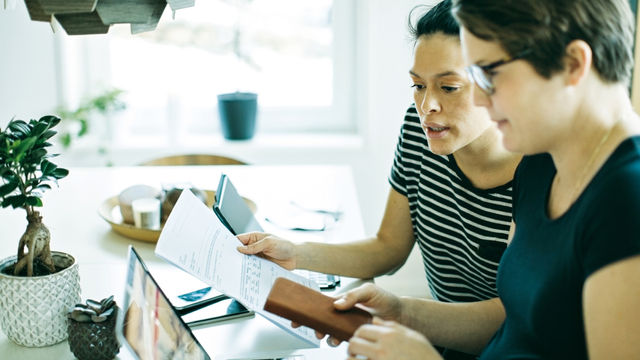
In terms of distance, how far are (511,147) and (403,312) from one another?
421 mm

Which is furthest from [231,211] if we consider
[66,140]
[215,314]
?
[66,140]

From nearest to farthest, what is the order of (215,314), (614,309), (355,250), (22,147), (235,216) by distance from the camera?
(614,309)
(22,147)
(215,314)
(235,216)
(355,250)

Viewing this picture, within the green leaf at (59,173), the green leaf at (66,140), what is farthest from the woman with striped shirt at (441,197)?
the green leaf at (66,140)

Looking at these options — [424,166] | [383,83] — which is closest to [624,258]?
[424,166]

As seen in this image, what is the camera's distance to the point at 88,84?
9.46ft

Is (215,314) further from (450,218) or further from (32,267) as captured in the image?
(450,218)

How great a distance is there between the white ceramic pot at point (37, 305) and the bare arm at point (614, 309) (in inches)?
32.6

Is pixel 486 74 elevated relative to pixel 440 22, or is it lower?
lower

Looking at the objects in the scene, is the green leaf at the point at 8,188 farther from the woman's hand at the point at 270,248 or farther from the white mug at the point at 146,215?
the white mug at the point at 146,215

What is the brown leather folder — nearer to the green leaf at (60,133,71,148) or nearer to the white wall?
the white wall

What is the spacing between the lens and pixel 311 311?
107cm

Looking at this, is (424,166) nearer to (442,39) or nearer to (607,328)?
(442,39)

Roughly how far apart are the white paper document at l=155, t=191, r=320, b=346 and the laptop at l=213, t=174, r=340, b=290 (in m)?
0.06

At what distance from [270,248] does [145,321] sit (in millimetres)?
A: 463
